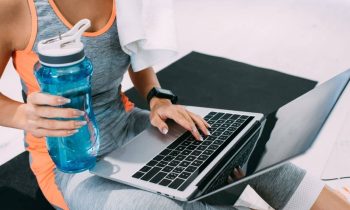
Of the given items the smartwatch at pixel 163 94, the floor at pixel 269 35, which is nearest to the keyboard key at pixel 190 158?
the smartwatch at pixel 163 94

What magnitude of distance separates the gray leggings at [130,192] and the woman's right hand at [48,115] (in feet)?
0.56

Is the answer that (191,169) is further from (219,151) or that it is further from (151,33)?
(151,33)

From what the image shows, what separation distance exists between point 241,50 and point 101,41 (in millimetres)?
1853

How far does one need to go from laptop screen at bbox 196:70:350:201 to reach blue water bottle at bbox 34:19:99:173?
276 millimetres

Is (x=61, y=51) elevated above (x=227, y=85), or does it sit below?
above

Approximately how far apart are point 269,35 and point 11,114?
2.37 meters

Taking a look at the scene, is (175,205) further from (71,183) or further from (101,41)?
(101,41)

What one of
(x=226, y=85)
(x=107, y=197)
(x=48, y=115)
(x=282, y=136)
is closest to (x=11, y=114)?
(x=48, y=115)

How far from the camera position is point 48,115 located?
806 mm

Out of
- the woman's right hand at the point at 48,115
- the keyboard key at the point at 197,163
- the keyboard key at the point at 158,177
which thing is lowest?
the keyboard key at the point at 197,163

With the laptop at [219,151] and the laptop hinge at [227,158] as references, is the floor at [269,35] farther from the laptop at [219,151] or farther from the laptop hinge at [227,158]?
the laptop hinge at [227,158]

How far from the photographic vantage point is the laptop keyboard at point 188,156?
3.11 feet

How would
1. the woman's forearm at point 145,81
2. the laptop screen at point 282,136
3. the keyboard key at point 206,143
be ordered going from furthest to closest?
the woman's forearm at point 145,81
the keyboard key at point 206,143
the laptop screen at point 282,136

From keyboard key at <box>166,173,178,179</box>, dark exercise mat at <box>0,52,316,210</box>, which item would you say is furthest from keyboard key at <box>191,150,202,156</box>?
dark exercise mat at <box>0,52,316,210</box>
